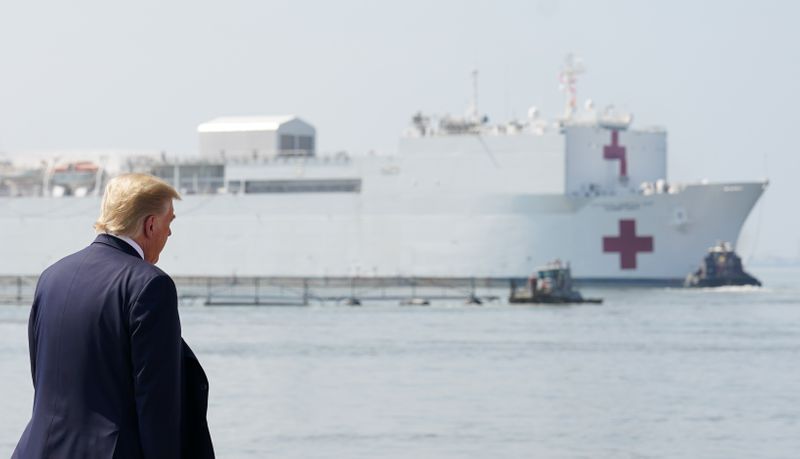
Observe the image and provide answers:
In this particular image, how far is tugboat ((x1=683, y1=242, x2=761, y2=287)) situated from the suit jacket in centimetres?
3850

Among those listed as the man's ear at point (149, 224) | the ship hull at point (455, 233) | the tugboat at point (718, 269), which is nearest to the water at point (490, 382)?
the ship hull at point (455, 233)

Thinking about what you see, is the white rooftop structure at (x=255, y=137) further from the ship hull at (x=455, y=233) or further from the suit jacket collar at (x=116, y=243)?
the suit jacket collar at (x=116, y=243)

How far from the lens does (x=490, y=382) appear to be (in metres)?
Answer: 18.2

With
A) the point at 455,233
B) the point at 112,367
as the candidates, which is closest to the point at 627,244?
the point at 455,233

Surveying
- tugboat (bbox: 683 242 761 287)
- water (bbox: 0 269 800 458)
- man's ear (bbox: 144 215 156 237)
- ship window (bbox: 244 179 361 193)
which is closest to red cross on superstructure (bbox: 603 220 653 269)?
tugboat (bbox: 683 242 761 287)

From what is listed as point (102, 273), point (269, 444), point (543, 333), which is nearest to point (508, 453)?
point (269, 444)

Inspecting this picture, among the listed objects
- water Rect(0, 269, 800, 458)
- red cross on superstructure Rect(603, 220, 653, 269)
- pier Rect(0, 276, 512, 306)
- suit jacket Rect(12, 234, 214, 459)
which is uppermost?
red cross on superstructure Rect(603, 220, 653, 269)

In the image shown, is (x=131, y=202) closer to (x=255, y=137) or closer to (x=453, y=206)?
(x=453, y=206)

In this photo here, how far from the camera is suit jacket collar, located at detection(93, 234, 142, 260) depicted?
302cm

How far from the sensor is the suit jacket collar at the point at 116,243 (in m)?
3.02

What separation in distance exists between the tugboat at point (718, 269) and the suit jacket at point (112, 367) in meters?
38.5

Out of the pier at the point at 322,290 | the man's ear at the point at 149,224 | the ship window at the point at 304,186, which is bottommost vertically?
the pier at the point at 322,290

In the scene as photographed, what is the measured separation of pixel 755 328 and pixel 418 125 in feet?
46.9

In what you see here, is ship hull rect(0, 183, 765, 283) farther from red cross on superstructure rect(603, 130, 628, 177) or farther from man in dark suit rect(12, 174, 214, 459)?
man in dark suit rect(12, 174, 214, 459)
